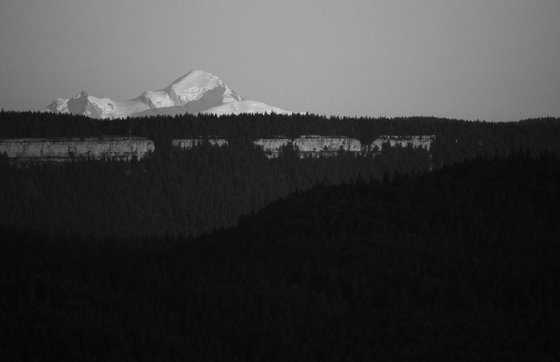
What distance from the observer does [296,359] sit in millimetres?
84438

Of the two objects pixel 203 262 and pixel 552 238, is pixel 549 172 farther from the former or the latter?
pixel 203 262

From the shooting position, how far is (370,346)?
8869cm

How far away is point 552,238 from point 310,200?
39212 mm

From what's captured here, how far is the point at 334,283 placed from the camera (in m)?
106

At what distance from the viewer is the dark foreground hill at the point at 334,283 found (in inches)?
3455

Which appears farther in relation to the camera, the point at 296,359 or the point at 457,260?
the point at 457,260

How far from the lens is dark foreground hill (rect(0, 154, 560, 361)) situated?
87.8 metres

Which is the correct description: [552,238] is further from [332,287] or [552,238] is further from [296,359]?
[296,359]

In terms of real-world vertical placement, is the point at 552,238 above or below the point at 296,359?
above

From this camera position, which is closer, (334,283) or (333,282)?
(334,283)

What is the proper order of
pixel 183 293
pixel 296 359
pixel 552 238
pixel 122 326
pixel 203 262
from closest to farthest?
pixel 296 359, pixel 122 326, pixel 183 293, pixel 552 238, pixel 203 262

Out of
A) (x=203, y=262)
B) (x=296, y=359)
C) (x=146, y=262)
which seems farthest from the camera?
(x=146, y=262)

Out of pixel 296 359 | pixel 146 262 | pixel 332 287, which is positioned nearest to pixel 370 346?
pixel 296 359

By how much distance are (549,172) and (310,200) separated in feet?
112
